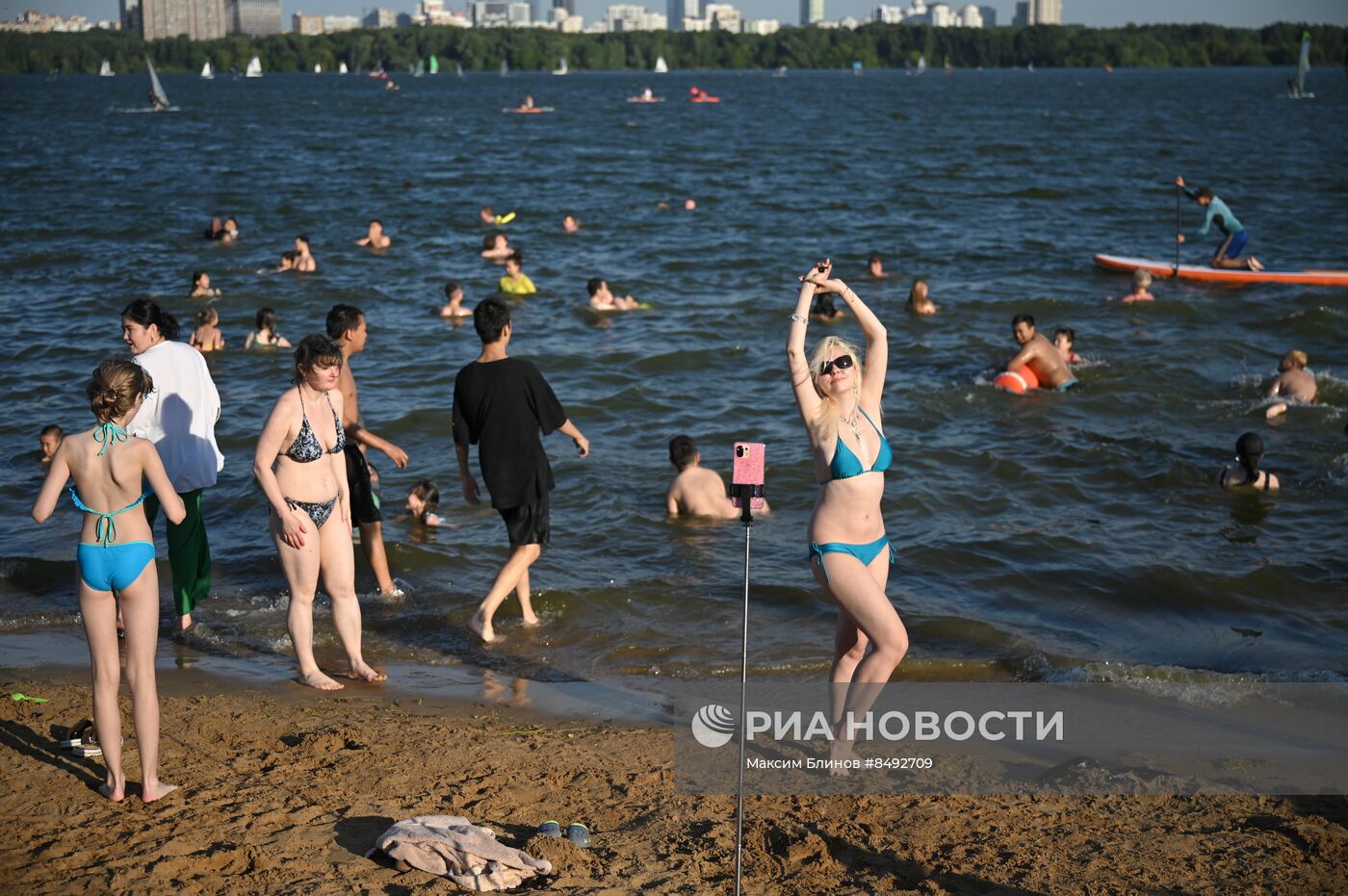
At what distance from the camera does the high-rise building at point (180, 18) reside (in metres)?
166

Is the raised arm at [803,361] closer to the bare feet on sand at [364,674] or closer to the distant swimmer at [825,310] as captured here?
the bare feet on sand at [364,674]

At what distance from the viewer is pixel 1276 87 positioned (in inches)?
4294

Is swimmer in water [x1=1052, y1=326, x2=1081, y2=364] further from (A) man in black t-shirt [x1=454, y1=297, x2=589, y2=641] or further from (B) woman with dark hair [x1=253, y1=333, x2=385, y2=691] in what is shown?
(B) woman with dark hair [x1=253, y1=333, x2=385, y2=691]

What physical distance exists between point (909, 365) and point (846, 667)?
10.4m

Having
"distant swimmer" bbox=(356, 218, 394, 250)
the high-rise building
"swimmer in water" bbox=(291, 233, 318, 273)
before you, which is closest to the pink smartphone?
"swimmer in water" bbox=(291, 233, 318, 273)

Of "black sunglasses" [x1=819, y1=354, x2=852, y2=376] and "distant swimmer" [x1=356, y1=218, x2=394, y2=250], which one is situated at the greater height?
"black sunglasses" [x1=819, y1=354, x2=852, y2=376]

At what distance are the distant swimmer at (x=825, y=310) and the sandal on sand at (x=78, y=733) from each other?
1172cm

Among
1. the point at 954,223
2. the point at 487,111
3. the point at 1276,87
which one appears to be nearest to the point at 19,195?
the point at 954,223

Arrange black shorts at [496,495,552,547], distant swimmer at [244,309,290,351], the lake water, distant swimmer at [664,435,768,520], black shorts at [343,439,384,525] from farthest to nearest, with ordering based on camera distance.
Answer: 1. distant swimmer at [244,309,290,351]
2. distant swimmer at [664,435,768,520]
3. the lake water
4. black shorts at [343,439,384,525]
5. black shorts at [496,495,552,547]

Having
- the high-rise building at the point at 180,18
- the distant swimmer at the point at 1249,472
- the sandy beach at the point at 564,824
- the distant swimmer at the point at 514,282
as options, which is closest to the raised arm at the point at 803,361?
the sandy beach at the point at 564,824

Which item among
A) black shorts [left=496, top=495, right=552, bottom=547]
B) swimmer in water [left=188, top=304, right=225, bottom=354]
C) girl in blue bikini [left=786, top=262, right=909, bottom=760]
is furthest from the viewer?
swimmer in water [left=188, top=304, right=225, bottom=354]

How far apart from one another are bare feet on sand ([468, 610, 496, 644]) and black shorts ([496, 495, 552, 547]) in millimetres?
588

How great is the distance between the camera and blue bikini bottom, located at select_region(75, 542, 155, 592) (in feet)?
16.2

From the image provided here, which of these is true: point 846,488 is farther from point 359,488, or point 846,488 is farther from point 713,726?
point 359,488
